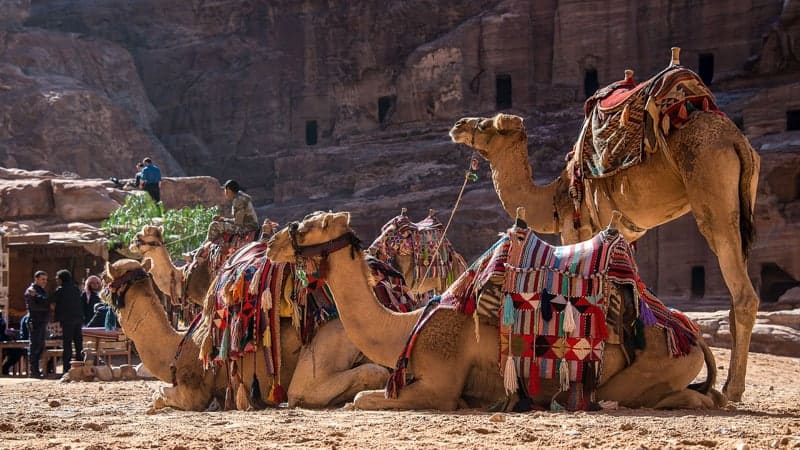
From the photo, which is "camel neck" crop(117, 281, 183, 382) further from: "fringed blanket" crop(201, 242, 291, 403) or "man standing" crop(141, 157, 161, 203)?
"man standing" crop(141, 157, 161, 203)

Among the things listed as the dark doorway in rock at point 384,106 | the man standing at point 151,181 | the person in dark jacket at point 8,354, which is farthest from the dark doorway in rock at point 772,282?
the person in dark jacket at point 8,354

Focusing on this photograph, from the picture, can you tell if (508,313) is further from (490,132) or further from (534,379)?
(490,132)

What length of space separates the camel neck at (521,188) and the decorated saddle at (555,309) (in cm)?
344

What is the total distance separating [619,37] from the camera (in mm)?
37312

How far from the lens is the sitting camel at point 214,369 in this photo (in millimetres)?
9047

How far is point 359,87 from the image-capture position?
1638 inches

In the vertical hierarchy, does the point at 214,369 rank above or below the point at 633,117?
below

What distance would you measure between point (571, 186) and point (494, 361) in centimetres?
358

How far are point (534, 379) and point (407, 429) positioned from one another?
1.35 m

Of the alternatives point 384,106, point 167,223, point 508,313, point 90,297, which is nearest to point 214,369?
point 508,313

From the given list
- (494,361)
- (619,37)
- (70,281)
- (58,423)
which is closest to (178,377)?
(58,423)

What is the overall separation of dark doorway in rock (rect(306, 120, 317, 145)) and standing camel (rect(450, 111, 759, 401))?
30.9 meters

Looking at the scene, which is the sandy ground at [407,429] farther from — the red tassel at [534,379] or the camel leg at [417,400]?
the red tassel at [534,379]

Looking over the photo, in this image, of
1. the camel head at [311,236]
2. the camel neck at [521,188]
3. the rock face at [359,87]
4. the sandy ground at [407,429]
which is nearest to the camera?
the sandy ground at [407,429]
